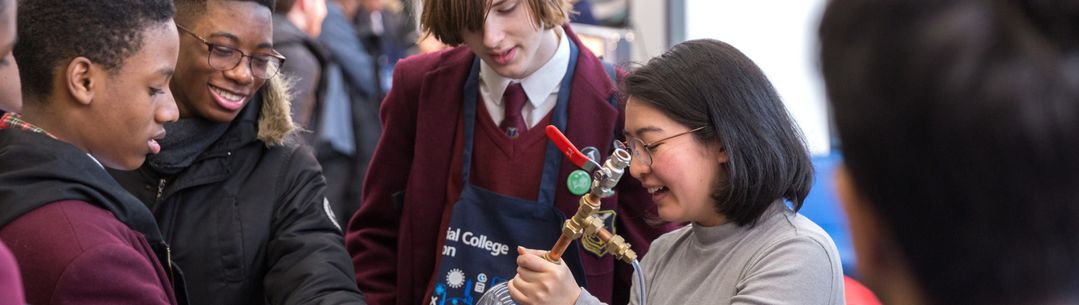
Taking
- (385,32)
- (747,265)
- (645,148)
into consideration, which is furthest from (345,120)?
(747,265)

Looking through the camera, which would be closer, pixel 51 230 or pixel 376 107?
pixel 51 230

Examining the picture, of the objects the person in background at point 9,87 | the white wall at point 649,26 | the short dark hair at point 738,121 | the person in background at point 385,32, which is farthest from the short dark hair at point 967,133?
the person in background at point 385,32

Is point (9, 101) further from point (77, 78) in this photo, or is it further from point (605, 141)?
point (605, 141)

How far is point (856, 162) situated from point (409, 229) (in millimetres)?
1693

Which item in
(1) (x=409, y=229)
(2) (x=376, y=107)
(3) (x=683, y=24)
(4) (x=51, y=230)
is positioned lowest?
(2) (x=376, y=107)

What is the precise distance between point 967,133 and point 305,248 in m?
1.74

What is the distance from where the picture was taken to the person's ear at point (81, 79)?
6.29ft

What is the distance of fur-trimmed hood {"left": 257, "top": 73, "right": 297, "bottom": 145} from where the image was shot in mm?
2434

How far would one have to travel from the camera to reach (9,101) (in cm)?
203

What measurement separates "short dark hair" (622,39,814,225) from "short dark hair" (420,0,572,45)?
0.35 m

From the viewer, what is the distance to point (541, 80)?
95.2 inches

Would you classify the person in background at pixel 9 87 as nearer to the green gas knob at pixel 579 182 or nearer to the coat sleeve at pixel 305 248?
the coat sleeve at pixel 305 248

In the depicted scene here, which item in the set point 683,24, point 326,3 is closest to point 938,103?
point 683,24

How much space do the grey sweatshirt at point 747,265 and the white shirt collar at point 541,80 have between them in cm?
41
